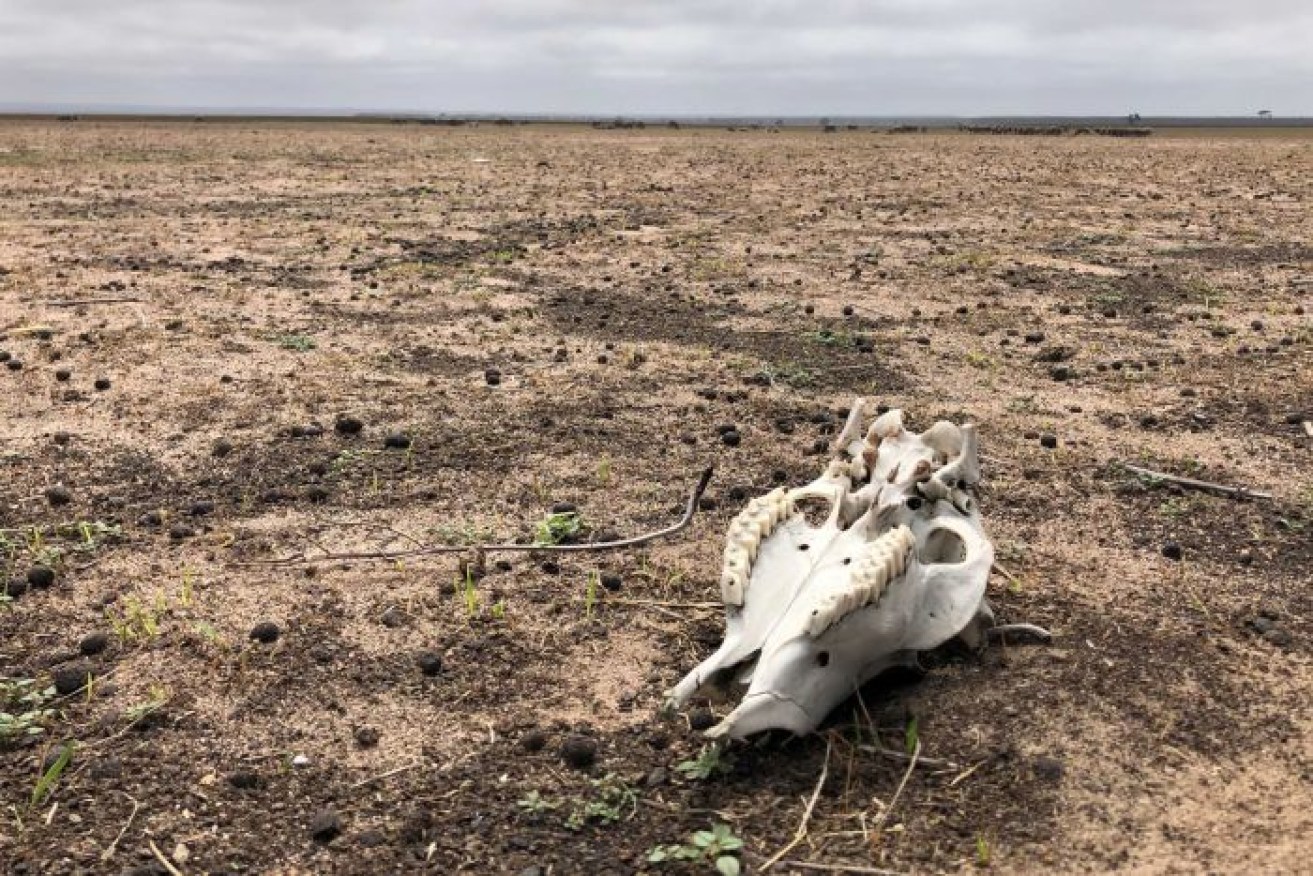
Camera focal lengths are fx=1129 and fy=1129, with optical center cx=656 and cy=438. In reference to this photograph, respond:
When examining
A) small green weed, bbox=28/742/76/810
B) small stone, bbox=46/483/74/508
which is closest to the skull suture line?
small green weed, bbox=28/742/76/810

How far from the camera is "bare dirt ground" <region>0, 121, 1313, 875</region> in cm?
388

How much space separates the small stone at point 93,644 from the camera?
495 cm

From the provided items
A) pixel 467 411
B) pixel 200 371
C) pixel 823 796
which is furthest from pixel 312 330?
pixel 823 796

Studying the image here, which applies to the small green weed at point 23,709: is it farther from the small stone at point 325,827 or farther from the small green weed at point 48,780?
the small stone at point 325,827

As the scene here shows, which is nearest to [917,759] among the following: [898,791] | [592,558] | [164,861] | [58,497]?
[898,791]

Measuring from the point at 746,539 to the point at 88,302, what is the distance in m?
10.4

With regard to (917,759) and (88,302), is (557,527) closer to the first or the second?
(917,759)

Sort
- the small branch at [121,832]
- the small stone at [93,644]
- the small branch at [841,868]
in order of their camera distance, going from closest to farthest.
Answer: the small branch at [841,868]
the small branch at [121,832]
the small stone at [93,644]

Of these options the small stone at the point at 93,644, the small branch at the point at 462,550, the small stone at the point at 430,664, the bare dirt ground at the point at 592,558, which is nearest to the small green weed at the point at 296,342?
the bare dirt ground at the point at 592,558

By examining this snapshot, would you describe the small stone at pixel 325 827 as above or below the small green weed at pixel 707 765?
below

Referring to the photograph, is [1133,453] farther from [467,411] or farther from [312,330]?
[312,330]

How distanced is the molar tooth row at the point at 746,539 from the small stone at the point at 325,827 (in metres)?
1.62

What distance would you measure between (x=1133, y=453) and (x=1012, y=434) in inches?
31.7

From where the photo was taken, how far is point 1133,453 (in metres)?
7.45
